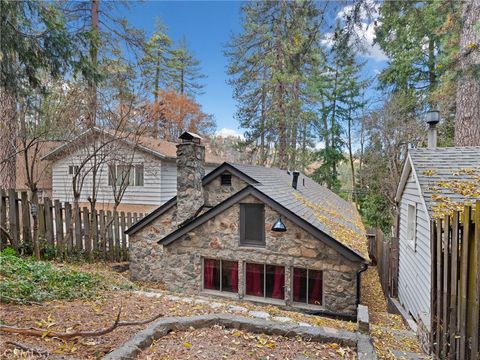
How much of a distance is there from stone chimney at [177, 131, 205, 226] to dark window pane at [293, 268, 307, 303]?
3058mm

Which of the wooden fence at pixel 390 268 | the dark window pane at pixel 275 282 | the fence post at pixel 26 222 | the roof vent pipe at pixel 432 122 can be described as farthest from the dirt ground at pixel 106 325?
the roof vent pipe at pixel 432 122

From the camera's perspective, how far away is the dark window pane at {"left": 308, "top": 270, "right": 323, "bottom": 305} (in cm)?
652

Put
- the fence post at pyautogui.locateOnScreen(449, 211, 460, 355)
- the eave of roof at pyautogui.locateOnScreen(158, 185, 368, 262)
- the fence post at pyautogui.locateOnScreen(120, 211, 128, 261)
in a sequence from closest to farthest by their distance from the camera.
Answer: the fence post at pyautogui.locateOnScreen(449, 211, 460, 355)
the eave of roof at pyautogui.locateOnScreen(158, 185, 368, 262)
the fence post at pyautogui.locateOnScreen(120, 211, 128, 261)

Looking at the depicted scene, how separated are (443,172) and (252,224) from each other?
4.27 m

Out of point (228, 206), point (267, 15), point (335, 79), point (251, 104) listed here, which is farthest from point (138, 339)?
point (335, 79)

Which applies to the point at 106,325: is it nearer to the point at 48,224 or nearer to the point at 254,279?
the point at 254,279

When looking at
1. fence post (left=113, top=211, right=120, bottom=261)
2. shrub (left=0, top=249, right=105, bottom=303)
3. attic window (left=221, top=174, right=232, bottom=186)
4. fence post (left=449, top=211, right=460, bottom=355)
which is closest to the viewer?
fence post (left=449, top=211, right=460, bottom=355)

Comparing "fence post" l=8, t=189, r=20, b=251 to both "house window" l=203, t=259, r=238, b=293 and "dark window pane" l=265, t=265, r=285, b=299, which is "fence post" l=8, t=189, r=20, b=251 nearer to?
"house window" l=203, t=259, r=238, b=293

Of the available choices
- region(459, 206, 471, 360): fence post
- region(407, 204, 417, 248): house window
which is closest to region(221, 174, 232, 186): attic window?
region(407, 204, 417, 248): house window

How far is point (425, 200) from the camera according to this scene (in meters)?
5.42

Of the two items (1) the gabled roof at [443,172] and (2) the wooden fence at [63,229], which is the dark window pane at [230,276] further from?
(1) the gabled roof at [443,172]

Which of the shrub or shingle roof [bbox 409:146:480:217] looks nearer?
the shrub

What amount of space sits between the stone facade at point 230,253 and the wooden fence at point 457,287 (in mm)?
2653

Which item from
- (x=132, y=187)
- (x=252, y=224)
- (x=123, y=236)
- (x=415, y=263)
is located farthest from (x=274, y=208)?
(x=132, y=187)
